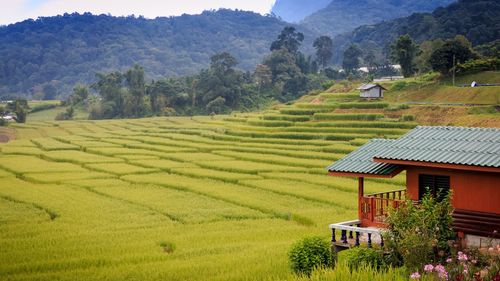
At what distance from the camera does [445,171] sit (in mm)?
12094

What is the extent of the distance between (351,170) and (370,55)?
7329 centimetres

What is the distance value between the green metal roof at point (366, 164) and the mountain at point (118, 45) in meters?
109

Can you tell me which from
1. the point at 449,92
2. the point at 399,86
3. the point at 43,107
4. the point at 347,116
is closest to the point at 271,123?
the point at 347,116

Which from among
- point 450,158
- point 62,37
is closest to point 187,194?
point 450,158

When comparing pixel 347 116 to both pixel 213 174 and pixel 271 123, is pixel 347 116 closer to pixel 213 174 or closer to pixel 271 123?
pixel 271 123

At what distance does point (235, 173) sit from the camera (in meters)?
27.8

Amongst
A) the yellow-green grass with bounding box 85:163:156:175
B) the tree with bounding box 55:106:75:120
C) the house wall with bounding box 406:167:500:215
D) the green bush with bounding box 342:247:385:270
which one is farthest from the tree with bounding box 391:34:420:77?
the green bush with bounding box 342:247:385:270

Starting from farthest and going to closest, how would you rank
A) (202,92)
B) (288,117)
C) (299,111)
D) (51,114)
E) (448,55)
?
(51,114)
(202,92)
(299,111)
(288,117)
(448,55)

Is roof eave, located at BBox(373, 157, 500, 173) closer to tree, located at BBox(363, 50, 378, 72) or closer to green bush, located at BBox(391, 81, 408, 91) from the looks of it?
green bush, located at BBox(391, 81, 408, 91)

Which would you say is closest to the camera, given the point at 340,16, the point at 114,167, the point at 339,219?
the point at 339,219

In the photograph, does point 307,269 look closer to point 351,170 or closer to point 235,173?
point 351,170

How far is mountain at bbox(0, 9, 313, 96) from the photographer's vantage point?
12588 cm

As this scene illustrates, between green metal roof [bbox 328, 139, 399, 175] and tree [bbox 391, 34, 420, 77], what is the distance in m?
40.0

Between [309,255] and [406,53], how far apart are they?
44.0 m
